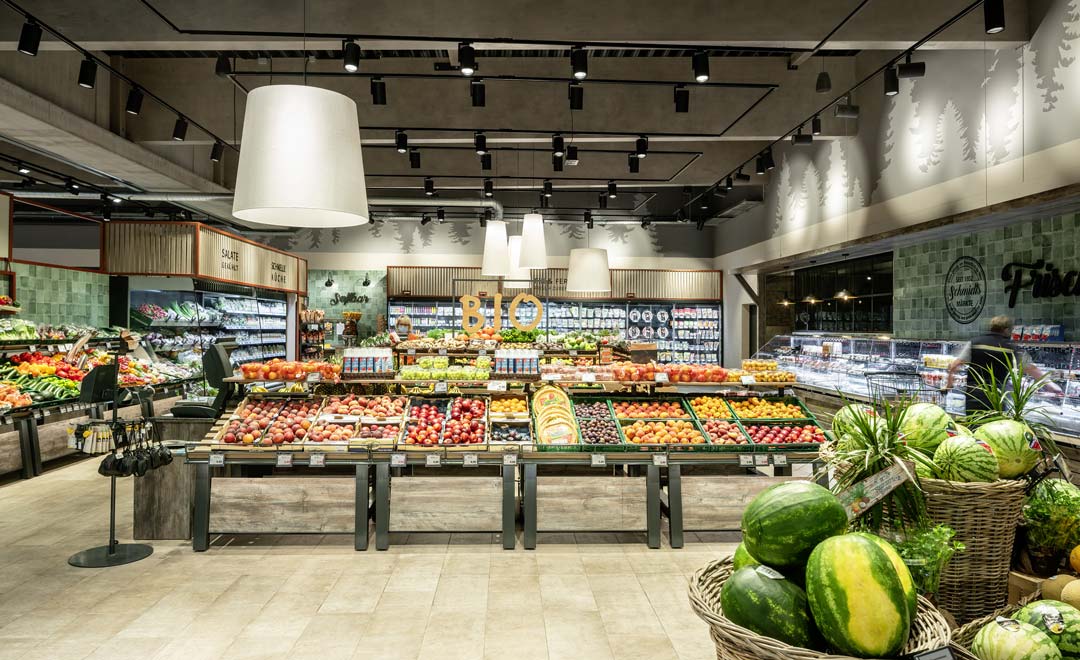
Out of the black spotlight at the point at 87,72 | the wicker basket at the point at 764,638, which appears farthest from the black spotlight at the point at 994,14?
the black spotlight at the point at 87,72

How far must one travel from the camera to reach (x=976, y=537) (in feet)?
4.86

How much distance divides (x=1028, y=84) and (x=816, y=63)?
2644 millimetres

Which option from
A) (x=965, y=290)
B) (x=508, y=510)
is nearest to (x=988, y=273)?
(x=965, y=290)

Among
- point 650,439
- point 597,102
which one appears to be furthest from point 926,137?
point 650,439

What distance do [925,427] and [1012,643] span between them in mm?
555

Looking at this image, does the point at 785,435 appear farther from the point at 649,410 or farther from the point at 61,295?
the point at 61,295

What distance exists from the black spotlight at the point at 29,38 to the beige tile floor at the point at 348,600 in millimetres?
3638

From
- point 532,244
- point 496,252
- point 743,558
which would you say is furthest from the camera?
point 496,252

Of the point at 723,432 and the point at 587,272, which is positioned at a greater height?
the point at 587,272

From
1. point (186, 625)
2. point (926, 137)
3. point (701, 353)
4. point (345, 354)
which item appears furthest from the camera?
point (701, 353)

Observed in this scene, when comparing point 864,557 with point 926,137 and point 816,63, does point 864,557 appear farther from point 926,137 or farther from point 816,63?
point 816,63

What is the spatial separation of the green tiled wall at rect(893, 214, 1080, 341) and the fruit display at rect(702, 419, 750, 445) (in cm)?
314

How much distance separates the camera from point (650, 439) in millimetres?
4758

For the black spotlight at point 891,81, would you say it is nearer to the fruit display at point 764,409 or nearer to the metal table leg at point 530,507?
the fruit display at point 764,409
